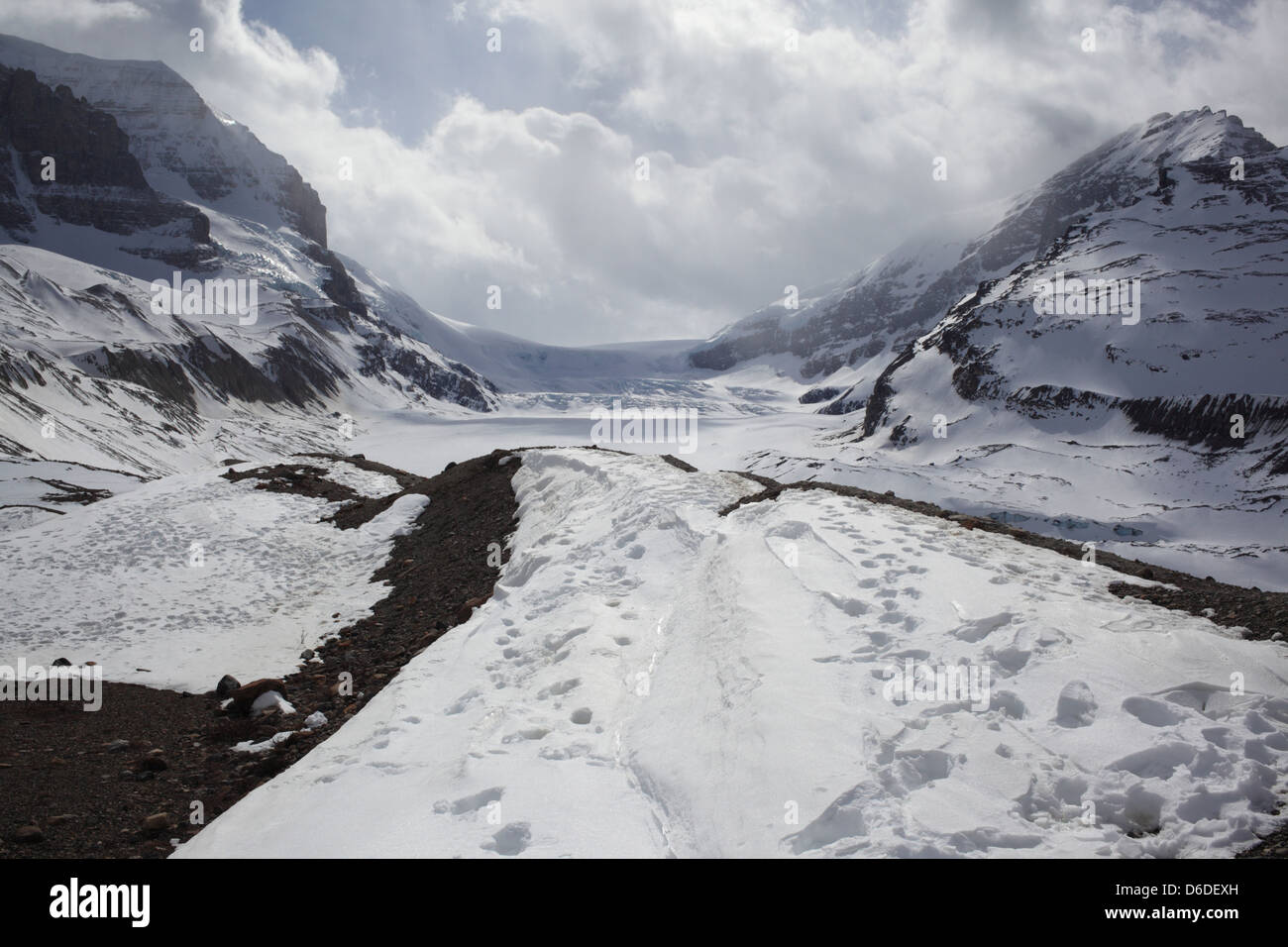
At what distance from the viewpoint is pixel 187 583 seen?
18.0 metres

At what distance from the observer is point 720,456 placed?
15900 cm

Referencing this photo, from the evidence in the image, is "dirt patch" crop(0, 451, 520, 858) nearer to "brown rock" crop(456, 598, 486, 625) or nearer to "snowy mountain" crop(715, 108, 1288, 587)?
"brown rock" crop(456, 598, 486, 625)

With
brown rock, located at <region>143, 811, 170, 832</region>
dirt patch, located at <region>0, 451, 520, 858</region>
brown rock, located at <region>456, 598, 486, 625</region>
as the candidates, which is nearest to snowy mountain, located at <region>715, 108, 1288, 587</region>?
dirt patch, located at <region>0, 451, 520, 858</region>

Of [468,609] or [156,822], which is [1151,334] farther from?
[156,822]

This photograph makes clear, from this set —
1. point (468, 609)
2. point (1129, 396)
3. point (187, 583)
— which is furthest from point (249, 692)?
point (1129, 396)

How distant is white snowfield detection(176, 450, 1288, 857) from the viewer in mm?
5785

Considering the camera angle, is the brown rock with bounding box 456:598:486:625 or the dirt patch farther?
the brown rock with bounding box 456:598:486:625

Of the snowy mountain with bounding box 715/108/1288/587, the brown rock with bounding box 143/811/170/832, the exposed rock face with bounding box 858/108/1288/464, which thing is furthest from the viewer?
the exposed rock face with bounding box 858/108/1288/464

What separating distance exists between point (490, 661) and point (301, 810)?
3749mm

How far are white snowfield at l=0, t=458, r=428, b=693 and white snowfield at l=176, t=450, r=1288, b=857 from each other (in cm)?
676

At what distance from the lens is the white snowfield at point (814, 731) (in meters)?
5.79
